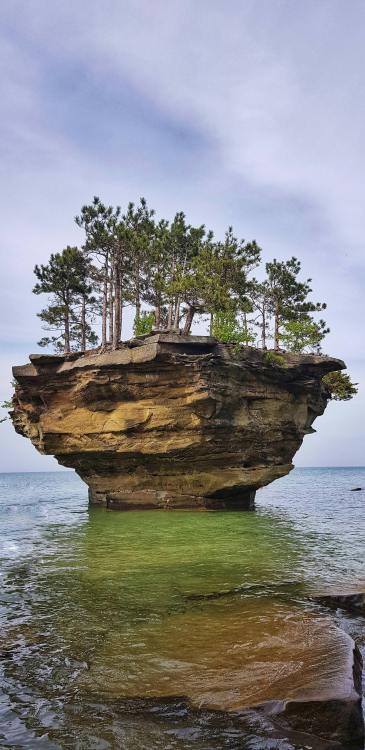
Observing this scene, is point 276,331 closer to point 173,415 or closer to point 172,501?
point 173,415

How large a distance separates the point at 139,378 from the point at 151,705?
21.0m

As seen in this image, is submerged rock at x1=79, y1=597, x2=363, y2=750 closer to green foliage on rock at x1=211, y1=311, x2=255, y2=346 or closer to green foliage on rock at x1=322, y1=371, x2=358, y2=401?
green foliage on rock at x1=211, y1=311, x2=255, y2=346

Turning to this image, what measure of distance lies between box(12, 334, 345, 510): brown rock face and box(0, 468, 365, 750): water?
10.5 meters

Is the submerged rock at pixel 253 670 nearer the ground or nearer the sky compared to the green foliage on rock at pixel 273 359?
nearer the ground

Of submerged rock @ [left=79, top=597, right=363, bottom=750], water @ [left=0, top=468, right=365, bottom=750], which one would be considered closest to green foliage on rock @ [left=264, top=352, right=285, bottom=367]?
water @ [left=0, top=468, right=365, bottom=750]

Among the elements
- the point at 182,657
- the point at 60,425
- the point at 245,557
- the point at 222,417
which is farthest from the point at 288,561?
the point at 60,425

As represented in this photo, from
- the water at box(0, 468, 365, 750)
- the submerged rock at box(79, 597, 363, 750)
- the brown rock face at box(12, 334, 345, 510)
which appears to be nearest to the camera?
the submerged rock at box(79, 597, 363, 750)

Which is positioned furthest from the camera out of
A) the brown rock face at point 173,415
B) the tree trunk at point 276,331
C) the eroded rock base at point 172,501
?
the tree trunk at point 276,331

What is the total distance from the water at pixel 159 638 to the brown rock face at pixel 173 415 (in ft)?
34.3

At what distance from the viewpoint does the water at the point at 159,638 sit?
4859mm

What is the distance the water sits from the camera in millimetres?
4859

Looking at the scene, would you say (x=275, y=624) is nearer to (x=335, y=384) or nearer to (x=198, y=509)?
(x=198, y=509)


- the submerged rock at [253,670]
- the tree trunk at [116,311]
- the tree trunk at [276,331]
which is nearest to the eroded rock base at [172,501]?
the tree trunk at [116,311]

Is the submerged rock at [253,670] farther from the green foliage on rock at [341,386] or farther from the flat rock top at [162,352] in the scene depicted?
the green foliage on rock at [341,386]
